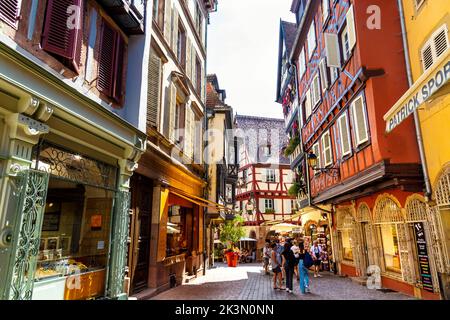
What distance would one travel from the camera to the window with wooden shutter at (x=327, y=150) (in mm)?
13133

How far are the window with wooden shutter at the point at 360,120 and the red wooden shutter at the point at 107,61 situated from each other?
24.6 feet

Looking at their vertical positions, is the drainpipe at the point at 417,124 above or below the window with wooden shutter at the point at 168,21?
below

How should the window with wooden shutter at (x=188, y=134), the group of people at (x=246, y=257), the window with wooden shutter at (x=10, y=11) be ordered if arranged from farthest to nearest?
1. the group of people at (x=246, y=257)
2. the window with wooden shutter at (x=188, y=134)
3. the window with wooden shutter at (x=10, y=11)

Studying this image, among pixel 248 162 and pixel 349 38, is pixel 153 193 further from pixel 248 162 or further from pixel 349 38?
pixel 248 162

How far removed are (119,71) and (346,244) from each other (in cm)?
1243

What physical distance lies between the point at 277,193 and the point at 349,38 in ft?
85.4

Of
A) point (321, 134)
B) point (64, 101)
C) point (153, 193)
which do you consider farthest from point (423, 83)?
point (321, 134)

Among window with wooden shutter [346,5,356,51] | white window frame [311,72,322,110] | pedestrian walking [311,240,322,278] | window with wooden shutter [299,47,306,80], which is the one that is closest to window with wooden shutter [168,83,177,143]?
window with wooden shutter [346,5,356,51]

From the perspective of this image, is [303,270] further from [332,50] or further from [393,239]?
Answer: [332,50]

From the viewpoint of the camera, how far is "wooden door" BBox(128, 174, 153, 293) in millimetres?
8258

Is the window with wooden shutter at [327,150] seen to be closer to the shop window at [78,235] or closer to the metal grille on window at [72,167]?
the metal grille on window at [72,167]

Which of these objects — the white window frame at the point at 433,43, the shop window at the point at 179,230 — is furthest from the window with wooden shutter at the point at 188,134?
the white window frame at the point at 433,43

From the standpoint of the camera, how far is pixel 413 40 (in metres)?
9.03

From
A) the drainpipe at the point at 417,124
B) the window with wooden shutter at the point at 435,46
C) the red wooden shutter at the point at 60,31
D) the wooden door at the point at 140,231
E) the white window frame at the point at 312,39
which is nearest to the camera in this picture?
the red wooden shutter at the point at 60,31
